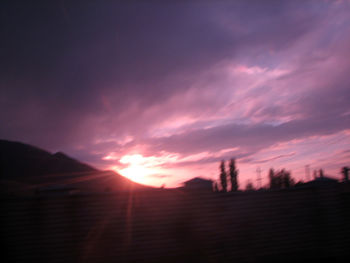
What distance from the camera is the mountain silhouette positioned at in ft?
72.0

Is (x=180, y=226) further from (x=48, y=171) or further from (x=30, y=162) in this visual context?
(x=30, y=162)

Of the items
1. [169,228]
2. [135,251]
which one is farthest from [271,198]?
[135,251]

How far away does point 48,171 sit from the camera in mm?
24156

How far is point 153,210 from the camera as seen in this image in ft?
26.7

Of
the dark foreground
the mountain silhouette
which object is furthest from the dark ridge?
the dark foreground

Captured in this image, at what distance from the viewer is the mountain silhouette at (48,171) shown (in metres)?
22.0

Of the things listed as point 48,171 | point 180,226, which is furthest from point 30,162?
point 180,226

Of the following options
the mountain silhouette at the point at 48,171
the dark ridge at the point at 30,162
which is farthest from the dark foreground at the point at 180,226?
the dark ridge at the point at 30,162

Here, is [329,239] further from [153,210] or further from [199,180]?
[199,180]

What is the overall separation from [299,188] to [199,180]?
15802 millimetres

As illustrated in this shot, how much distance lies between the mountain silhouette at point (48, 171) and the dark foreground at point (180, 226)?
13128 mm

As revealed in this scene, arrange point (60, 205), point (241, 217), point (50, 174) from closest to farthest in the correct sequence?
point (60, 205) → point (241, 217) → point (50, 174)

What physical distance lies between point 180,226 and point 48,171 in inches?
766

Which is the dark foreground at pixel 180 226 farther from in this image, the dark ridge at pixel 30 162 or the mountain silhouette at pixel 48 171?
the dark ridge at pixel 30 162
